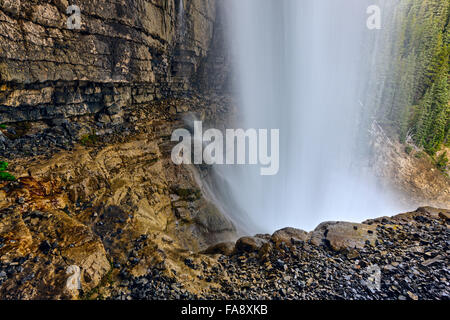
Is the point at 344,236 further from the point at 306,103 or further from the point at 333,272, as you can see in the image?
the point at 306,103

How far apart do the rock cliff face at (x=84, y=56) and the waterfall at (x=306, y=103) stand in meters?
10.00

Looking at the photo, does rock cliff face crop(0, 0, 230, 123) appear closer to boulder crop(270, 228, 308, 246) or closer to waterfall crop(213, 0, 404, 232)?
waterfall crop(213, 0, 404, 232)

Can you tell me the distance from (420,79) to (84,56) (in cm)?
4324

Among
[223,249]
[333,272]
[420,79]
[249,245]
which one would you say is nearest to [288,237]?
[249,245]

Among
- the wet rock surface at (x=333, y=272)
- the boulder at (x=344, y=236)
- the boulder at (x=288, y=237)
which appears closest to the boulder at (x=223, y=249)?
the wet rock surface at (x=333, y=272)

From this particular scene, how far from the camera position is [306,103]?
2984cm

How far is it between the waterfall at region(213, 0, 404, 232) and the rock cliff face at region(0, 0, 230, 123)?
394 inches

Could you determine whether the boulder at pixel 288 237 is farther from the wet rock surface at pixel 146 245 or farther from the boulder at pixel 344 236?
the boulder at pixel 344 236

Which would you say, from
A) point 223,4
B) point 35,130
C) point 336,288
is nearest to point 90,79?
point 35,130

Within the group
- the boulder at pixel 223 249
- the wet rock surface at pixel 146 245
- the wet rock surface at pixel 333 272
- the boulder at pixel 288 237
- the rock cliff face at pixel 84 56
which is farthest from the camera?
the boulder at pixel 223 249

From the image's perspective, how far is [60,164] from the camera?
8242 millimetres

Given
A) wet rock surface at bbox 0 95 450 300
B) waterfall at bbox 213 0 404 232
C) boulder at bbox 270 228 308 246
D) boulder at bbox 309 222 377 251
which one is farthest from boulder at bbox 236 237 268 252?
waterfall at bbox 213 0 404 232

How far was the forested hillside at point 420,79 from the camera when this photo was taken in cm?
2817

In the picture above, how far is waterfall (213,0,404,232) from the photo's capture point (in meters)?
22.2
